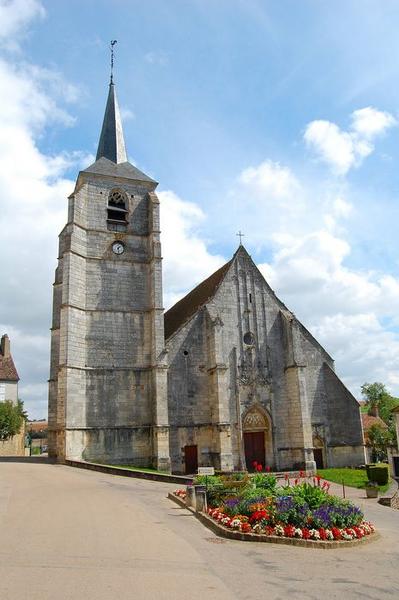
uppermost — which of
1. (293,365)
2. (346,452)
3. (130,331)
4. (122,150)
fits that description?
(122,150)

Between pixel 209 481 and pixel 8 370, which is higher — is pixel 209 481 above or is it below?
below

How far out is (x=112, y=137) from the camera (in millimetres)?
33188

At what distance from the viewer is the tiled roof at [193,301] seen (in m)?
30.3

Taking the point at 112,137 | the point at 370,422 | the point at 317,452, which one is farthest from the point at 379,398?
the point at 112,137

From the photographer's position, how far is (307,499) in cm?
1095

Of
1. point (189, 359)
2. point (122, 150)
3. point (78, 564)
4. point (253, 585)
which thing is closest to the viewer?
point (253, 585)

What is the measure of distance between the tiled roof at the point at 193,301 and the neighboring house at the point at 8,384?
53.3 feet

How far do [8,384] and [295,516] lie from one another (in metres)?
37.7

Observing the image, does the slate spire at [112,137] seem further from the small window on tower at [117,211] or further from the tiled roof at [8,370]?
the tiled roof at [8,370]

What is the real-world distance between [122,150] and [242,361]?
16.6m

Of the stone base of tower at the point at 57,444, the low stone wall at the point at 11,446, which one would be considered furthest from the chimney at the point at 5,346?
the stone base of tower at the point at 57,444

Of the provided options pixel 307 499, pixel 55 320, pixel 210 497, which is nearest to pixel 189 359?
pixel 55 320

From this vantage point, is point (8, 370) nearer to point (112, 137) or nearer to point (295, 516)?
point (112, 137)

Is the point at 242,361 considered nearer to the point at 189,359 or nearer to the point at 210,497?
the point at 189,359
